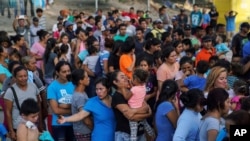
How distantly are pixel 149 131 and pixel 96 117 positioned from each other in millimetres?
748

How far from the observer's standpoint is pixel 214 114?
16.0ft

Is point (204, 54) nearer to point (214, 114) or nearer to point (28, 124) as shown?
point (214, 114)

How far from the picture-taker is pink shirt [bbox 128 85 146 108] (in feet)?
19.7

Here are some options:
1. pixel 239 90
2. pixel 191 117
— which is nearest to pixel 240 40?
pixel 239 90

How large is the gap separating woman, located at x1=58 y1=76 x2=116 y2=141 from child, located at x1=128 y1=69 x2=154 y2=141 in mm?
245

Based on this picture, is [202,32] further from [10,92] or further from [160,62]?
[10,92]

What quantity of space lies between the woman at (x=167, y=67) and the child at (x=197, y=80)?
20.4 inches

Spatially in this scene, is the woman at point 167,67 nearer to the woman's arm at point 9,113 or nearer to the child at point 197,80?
the child at point 197,80

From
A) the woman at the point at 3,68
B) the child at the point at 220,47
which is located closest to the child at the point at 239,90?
the woman at the point at 3,68

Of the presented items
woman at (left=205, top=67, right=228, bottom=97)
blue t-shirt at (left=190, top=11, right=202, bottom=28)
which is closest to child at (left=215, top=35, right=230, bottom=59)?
woman at (left=205, top=67, right=228, bottom=97)

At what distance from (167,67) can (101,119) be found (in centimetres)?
190

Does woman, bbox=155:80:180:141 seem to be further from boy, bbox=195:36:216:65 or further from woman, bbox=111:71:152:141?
boy, bbox=195:36:216:65

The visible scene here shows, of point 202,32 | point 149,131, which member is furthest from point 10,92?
point 202,32

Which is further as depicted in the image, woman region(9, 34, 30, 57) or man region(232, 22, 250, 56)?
man region(232, 22, 250, 56)
